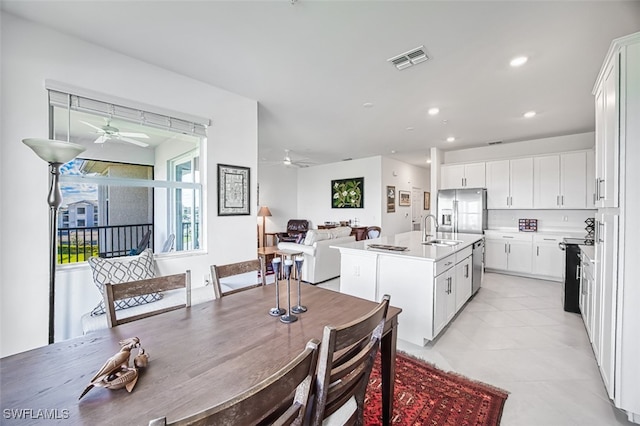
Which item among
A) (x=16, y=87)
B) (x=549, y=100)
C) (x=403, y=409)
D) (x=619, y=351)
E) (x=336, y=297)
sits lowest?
(x=403, y=409)

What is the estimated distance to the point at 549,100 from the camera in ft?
11.6

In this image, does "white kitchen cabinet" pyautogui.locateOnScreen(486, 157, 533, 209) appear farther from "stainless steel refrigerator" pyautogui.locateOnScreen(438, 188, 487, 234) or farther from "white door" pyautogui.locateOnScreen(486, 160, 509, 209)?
"stainless steel refrigerator" pyautogui.locateOnScreen(438, 188, 487, 234)

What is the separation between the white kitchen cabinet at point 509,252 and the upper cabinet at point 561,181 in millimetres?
768

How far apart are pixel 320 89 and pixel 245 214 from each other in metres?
1.84

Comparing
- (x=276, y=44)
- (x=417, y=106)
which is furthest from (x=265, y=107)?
(x=417, y=106)

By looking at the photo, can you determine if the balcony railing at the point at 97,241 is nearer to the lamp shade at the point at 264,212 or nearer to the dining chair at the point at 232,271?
the dining chair at the point at 232,271

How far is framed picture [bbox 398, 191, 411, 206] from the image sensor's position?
314 inches

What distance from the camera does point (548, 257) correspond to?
4941 millimetres

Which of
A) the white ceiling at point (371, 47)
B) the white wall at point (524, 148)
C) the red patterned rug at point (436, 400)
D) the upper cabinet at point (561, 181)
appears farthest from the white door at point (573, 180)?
the red patterned rug at point (436, 400)

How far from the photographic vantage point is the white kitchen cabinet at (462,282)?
10.2 feet

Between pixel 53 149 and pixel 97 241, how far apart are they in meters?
2.27

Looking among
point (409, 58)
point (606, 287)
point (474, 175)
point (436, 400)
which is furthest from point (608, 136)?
point (474, 175)

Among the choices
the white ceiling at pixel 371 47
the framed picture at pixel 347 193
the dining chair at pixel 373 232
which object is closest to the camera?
the white ceiling at pixel 371 47

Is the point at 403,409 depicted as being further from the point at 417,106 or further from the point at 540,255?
the point at 540,255
